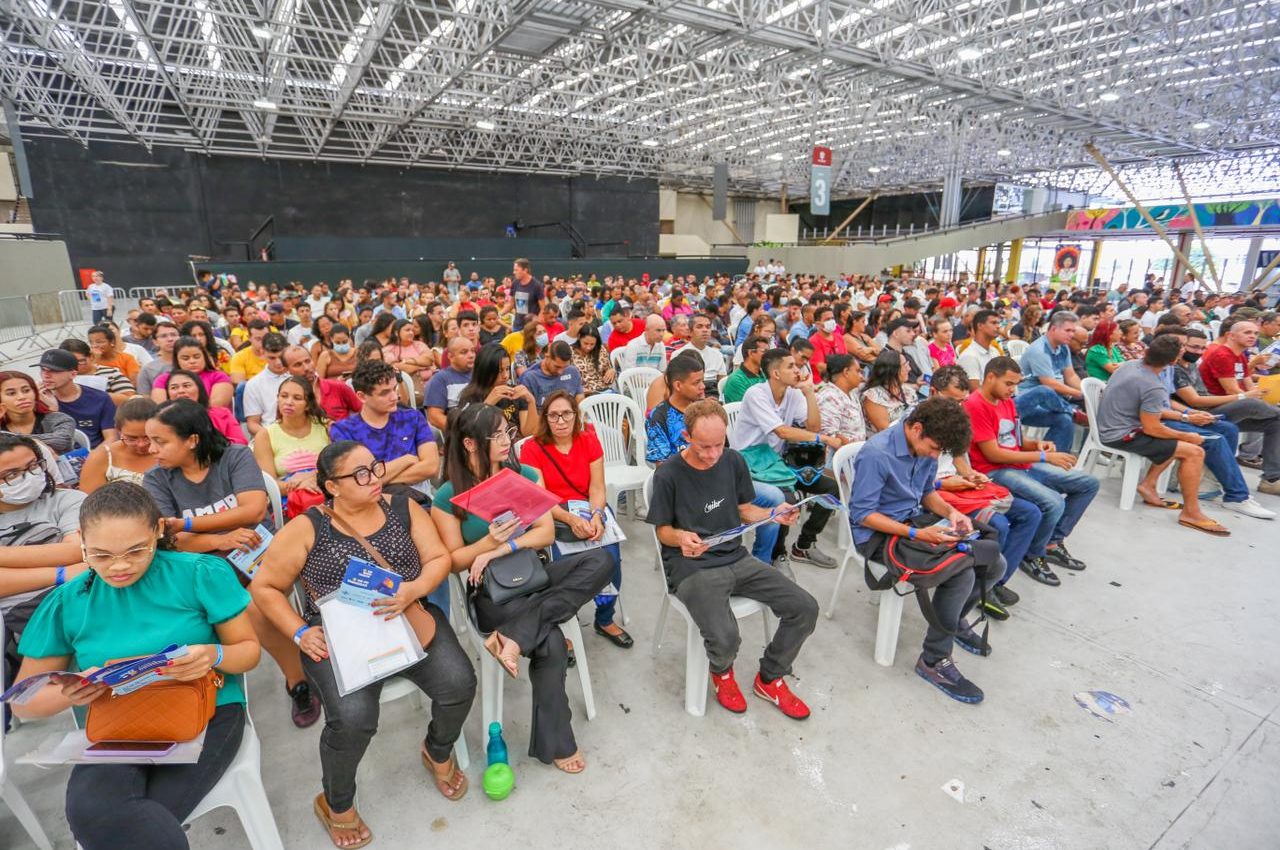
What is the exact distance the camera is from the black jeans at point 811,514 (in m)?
3.52

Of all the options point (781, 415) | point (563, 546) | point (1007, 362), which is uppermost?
point (1007, 362)

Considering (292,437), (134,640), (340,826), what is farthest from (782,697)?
(292,437)

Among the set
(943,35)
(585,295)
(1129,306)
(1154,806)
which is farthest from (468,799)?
(1129,306)

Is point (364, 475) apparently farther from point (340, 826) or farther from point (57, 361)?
point (57, 361)

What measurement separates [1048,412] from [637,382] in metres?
3.37

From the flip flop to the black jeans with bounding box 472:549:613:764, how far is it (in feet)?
15.4

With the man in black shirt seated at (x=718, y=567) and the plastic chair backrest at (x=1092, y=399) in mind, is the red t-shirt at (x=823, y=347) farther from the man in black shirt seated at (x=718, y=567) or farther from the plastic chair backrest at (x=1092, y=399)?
the man in black shirt seated at (x=718, y=567)

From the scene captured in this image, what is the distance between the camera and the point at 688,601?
2.57 meters

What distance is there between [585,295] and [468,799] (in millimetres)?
10857

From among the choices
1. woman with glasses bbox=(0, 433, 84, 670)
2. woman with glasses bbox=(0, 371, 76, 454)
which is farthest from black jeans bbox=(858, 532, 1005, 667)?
woman with glasses bbox=(0, 371, 76, 454)

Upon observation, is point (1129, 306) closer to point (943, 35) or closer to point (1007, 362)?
point (943, 35)

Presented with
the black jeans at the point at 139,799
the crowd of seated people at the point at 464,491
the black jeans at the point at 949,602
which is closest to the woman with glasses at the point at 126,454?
the crowd of seated people at the point at 464,491

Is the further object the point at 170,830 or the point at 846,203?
the point at 846,203

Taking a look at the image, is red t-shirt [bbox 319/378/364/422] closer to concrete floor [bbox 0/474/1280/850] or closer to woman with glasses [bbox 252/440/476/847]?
concrete floor [bbox 0/474/1280/850]
